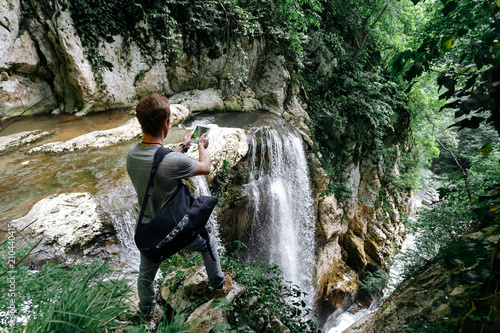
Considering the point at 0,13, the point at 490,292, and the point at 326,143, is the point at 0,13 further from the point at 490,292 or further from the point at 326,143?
the point at 326,143

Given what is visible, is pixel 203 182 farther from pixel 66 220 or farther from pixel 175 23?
pixel 175 23

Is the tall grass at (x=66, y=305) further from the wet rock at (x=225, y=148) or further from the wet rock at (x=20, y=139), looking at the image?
the wet rock at (x=20, y=139)

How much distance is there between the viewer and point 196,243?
Answer: 2004 millimetres

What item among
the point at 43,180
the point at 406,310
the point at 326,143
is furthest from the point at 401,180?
the point at 43,180

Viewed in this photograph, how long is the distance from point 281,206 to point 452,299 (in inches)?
178

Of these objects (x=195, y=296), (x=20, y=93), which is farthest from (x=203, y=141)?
(x=20, y=93)

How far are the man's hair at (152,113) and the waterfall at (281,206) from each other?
3984 mm

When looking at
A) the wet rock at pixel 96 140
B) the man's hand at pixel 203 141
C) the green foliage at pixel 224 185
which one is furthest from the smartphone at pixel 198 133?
the wet rock at pixel 96 140

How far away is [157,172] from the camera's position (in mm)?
1665

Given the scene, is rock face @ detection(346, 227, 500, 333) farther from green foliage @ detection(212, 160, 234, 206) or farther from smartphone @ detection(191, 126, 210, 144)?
green foliage @ detection(212, 160, 234, 206)

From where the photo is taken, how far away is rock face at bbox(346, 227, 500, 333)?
109 cm

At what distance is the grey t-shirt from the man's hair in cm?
15

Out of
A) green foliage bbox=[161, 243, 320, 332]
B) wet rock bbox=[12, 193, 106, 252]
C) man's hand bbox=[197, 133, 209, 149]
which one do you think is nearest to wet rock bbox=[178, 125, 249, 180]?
wet rock bbox=[12, 193, 106, 252]

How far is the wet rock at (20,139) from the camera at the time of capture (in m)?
4.86
